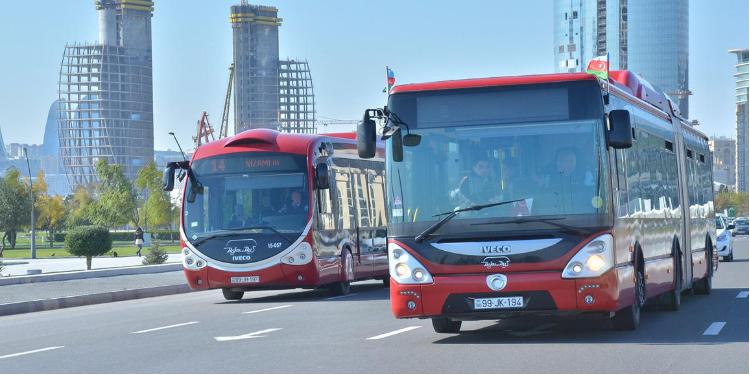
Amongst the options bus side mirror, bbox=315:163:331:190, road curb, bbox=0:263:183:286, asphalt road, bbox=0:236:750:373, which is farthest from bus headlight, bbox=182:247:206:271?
road curb, bbox=0:263:183:286

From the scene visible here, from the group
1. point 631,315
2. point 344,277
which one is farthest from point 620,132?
point 344,277

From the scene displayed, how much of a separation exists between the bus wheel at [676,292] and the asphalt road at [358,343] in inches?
7.6

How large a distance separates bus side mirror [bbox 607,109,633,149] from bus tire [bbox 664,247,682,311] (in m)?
5.16

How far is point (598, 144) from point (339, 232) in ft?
41.3

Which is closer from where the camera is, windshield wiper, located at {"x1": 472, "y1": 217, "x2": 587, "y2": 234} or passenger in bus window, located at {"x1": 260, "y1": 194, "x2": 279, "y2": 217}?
windshield wiper, located at {"x1": 472, "y1": 217, "x2": 587, "y2": 234}

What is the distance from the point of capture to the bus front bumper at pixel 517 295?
13.3m

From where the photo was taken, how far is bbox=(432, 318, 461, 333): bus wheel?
48.8ft

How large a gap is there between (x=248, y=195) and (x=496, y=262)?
1155cm

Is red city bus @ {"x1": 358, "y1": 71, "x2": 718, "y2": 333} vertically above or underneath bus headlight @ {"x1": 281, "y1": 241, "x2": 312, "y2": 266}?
above

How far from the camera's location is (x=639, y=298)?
15.3 meters

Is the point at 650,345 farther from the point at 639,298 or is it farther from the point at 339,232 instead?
the point at 339,232

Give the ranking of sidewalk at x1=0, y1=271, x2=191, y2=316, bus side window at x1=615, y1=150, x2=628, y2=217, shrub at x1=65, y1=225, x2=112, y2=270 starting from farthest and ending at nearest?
shrub at x1=65, y1=225, x2=112, y2=270 < sidewalk at x1=0, y1=271, x2=191, y2=316 < bus side window at x1=615, y1=150, x2=628, y2=217

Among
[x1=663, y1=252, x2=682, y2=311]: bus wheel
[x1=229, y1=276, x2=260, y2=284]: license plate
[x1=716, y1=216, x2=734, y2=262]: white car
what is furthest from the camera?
[x1=716, y1=216, x2=734, y2=262]: white car

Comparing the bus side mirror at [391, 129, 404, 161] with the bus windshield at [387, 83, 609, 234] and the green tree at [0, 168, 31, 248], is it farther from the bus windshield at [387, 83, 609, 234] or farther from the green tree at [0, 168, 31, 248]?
the green tree at [0, 168, 31, 248]
